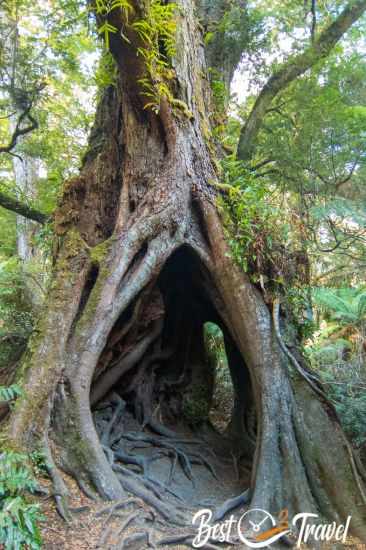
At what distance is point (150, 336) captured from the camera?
18.5ft

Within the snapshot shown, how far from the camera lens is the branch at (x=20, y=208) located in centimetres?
707

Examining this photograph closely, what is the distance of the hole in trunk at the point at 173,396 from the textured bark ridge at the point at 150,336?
0.09ft

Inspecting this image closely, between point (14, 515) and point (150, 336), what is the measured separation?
3.45m

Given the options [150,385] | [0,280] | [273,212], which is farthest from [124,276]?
[0,280]

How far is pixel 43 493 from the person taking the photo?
3.04 meters

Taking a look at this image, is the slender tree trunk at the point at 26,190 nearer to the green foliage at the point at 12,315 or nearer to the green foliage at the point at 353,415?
the green foliage at the point at 12,315

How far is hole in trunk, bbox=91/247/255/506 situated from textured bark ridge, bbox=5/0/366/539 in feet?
0.09

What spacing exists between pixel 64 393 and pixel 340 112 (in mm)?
5467

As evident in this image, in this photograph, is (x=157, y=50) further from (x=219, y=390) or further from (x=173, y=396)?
A: (x=219, y=390)

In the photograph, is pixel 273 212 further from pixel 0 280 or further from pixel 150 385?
pixel 0 280

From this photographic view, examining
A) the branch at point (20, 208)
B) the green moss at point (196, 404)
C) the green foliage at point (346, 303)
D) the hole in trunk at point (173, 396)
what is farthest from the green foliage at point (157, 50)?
the green foliage at point (346, 303)

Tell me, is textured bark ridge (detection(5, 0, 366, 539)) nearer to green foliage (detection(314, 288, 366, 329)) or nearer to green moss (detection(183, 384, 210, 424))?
green moss (detection(183, 384, 210, 424))

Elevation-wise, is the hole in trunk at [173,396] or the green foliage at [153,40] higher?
the green foliage at [153,40]

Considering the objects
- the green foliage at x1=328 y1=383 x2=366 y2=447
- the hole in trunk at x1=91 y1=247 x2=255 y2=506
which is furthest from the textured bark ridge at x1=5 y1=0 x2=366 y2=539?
the green foliage at x1=328 y1=383 x2=366 y2=447
